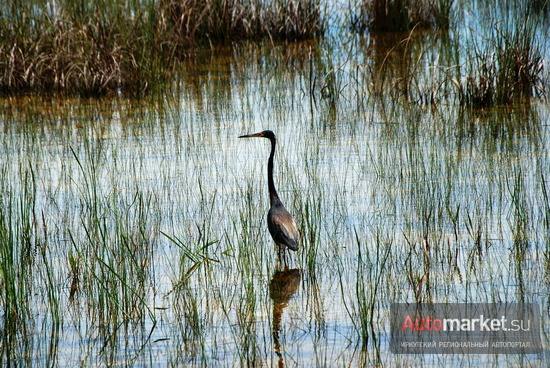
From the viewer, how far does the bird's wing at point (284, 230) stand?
5020 mm

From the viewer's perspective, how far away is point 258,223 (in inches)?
227

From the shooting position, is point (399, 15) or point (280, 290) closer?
point (280, 290)

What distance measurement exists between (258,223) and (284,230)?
28.0 inches

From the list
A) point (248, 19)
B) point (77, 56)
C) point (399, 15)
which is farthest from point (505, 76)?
point (248, 19)

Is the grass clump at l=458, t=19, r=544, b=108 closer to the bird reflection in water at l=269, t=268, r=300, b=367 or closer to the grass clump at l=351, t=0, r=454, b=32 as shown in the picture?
the grass clump at l=351, t=0, r=454, b=32

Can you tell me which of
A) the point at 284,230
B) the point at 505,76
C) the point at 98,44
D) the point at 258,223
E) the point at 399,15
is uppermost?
the point at 399,15

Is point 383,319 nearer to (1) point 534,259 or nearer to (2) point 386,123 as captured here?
(1) point 534,259

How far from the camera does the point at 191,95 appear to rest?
9.87 meters

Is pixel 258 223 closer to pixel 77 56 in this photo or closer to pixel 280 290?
pixel 280 290

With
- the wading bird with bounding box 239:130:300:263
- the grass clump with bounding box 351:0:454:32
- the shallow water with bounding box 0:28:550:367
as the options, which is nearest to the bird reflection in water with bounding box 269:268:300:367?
the shallow water with bounding box 0:28:550:367

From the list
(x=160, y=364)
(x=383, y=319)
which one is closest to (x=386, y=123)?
(x=383, y=319)

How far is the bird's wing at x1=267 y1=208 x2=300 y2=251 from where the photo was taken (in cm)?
502

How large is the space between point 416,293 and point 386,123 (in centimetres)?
390

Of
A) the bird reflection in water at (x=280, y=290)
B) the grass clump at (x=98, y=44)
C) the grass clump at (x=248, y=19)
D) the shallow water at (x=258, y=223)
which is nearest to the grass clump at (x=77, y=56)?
the grass clump at (x=98, y=44)
